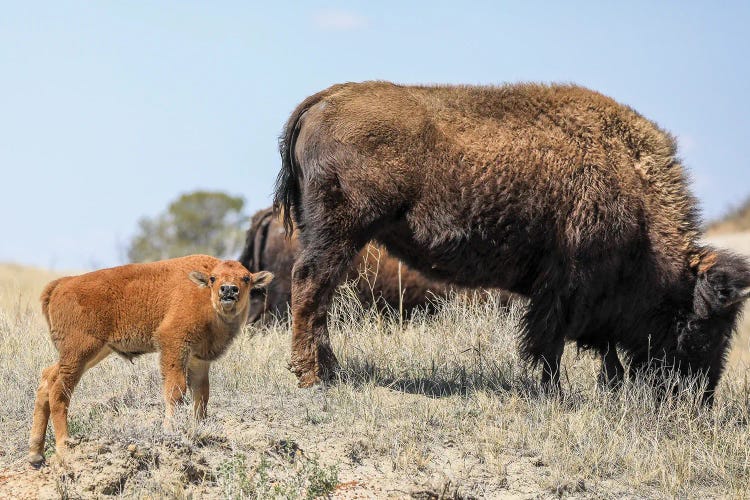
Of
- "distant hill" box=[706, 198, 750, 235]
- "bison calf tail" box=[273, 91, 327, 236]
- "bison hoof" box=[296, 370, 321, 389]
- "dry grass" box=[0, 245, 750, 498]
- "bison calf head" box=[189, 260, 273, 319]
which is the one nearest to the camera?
"dry grass" box=[0, 245, 750, 498]

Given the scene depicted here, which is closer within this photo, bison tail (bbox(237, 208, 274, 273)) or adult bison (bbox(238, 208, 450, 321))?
adult bison (bbox(238, 208, 450, 321))

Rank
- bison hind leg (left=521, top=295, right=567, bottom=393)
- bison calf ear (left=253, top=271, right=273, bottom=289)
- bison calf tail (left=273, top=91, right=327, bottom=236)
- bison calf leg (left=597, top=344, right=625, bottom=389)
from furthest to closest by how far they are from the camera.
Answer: bison calf leg (left=597, top=344, right=625, bottom=389) < bison calf tail (left=273, top=91, right=327, bottom=236) < bison hind leg (left=521, top=295, right=567, bottom=393) < bison calf ear (left=253, top=271, right=273, bottom=289)

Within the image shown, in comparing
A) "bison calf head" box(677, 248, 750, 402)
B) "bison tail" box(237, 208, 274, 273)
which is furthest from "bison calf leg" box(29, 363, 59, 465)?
"bison tail" box(237, 208, 274, 273)

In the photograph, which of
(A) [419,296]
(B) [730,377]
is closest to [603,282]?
(B) [730,377]

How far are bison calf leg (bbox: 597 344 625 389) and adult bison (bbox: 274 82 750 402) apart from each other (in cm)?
8

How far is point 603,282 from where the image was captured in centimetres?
818

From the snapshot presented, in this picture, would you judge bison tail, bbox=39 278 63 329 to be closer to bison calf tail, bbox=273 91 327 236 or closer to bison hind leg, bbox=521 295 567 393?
bison calf tail, bbox=273 91 327 236

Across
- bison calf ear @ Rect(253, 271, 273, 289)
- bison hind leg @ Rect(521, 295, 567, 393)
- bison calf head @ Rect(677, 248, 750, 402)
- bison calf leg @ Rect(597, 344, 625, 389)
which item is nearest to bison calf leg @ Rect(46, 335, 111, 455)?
bison calf ear @ Rect(253, 271, 273, 289)

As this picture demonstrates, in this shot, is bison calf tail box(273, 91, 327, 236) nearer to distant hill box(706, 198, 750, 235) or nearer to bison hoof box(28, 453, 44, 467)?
bison hoof box(28, 453, 44, 467)

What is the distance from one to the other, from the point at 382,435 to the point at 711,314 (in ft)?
10.8

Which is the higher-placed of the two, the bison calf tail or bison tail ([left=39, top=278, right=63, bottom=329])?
the bison calf tail

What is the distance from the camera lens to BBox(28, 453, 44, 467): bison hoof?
608cm

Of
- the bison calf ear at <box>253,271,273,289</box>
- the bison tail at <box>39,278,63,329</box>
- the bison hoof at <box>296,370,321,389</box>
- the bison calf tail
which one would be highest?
the bison calf tail

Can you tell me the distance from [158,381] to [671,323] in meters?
4.23
